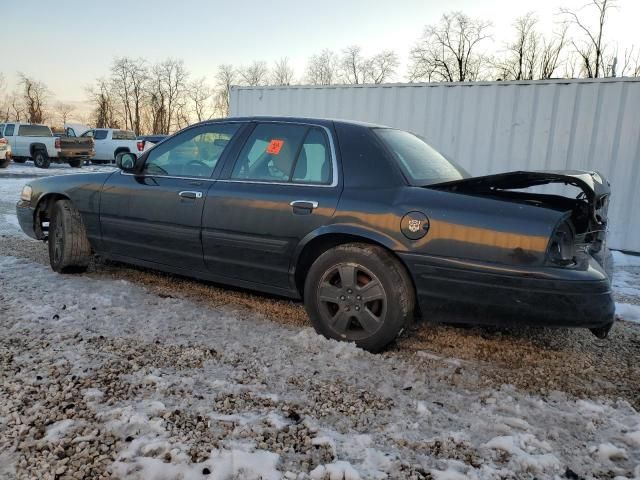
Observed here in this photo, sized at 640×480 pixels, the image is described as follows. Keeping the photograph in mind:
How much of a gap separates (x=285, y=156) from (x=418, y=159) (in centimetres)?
93

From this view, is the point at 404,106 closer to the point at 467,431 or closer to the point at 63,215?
the point at 63,215

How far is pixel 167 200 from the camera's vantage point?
3996 millimetres

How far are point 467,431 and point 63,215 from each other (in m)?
3.94

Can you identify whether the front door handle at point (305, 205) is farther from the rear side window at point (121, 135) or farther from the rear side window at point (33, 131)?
the rear side window at point (121, 135)

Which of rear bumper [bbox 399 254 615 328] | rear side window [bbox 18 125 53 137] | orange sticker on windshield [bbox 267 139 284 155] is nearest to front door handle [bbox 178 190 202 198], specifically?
orange sticker on windshield [bbox 267 139 284 155]

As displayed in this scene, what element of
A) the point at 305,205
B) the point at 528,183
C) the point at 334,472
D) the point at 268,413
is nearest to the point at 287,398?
the point at 268,413

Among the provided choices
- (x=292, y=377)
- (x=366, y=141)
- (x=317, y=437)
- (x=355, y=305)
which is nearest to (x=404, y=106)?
(x=366, y=141)

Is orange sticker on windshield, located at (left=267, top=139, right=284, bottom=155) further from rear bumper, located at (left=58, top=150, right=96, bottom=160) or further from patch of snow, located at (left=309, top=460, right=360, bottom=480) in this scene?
rear bumper, located at (left=58, top=150, right=96, bottom=160)

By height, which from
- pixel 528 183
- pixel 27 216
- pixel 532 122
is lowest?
pixel 27 216

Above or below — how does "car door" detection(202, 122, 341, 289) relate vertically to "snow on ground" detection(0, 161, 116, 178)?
above

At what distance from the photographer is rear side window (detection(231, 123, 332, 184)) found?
11.3ft

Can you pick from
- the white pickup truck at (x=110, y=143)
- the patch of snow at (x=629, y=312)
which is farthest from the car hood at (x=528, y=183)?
the white pickup truck at (x=110, y=143)

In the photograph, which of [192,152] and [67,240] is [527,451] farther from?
[67,240]

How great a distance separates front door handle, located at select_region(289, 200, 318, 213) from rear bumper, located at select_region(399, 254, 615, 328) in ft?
2.27
